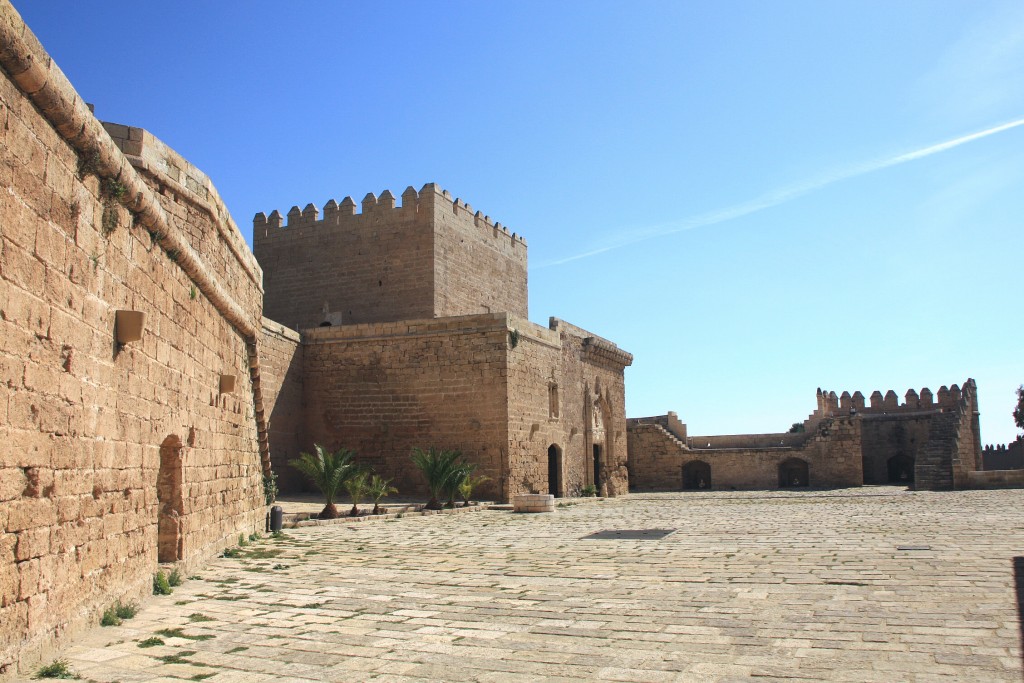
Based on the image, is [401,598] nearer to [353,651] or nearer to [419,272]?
[353,651]

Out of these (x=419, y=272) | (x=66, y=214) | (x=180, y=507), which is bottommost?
(x=180, y=507)

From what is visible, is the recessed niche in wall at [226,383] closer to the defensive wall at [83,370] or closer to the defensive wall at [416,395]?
the defensive wall at [83,370]

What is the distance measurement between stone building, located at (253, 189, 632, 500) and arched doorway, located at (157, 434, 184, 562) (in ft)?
31.8

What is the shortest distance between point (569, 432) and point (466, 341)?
15.9 ft

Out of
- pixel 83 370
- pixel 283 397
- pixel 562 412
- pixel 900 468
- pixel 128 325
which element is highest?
pixel 283 397

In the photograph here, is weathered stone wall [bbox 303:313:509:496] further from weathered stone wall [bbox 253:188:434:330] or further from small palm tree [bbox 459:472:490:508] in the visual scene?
weathered stone wall [bbox 253:188:434:330]

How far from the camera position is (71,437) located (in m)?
4.80

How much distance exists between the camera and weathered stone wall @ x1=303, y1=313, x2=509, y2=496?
59.1 ft

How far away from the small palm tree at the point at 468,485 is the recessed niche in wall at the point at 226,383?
24.0ft

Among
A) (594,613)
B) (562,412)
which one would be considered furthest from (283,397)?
(594,613)

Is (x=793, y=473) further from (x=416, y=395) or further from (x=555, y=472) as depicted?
(x=416, y=395)

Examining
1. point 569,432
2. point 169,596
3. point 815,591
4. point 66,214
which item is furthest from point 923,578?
point 569,432

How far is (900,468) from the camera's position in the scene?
106ft

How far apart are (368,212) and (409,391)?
247 inches
